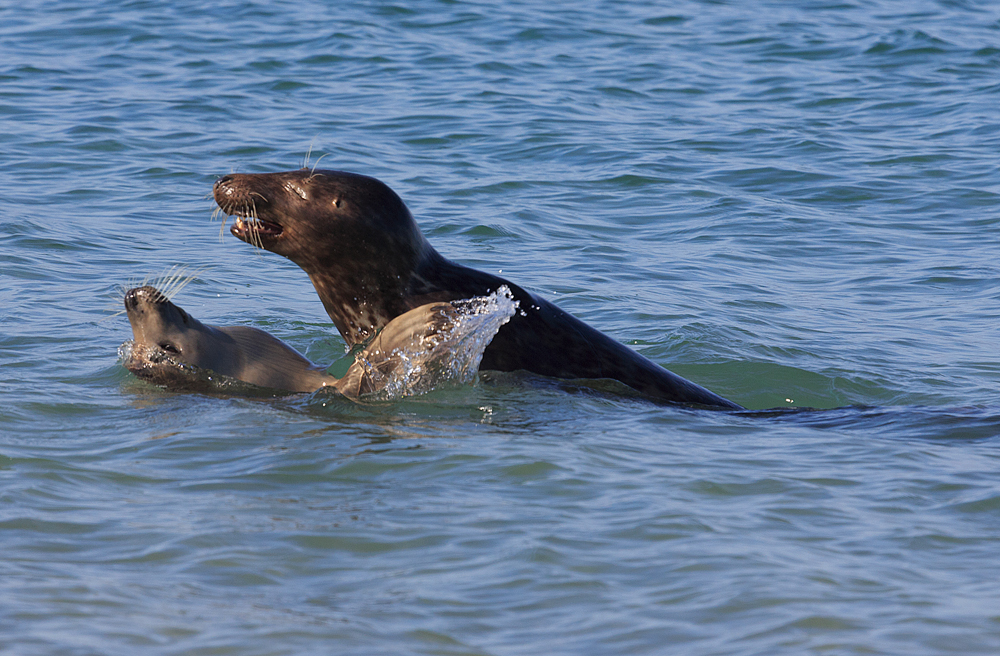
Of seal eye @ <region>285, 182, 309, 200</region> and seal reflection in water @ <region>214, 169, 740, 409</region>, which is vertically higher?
seal eye @ <region>285, 182, 309, 200</region>

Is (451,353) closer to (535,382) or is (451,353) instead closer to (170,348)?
(535,382)

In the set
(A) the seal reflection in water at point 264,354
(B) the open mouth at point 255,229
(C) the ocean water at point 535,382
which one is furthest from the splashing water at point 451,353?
(B) the open mouth at point 255,229

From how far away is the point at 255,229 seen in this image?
6176mm

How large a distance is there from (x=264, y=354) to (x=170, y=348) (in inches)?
17.9

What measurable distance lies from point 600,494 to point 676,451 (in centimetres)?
67

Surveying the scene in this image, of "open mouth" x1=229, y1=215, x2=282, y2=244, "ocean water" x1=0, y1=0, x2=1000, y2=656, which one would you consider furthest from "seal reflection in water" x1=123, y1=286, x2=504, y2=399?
"open mouth" x1=229, y1=215, x2=282, y2=244

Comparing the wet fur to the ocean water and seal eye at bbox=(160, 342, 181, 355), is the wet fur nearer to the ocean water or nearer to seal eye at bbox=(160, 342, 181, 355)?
seal eye at bbox=(160, 342, 181, 355)

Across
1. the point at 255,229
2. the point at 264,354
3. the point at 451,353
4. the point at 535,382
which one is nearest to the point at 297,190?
the point at 255,229

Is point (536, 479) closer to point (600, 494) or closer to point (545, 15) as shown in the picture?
point (600, 494)

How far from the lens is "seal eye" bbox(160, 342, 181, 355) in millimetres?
6098

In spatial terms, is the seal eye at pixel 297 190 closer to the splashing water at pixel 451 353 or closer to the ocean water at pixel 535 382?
the splashing water at pixel 451 353

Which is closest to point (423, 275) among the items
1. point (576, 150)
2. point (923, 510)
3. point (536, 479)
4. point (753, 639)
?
point (536, 479)

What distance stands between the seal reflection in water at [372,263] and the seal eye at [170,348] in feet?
2.01

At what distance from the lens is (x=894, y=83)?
1686cm
